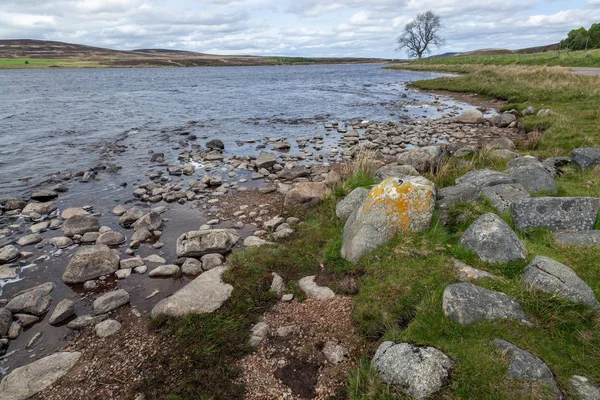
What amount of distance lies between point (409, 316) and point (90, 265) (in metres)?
7.74

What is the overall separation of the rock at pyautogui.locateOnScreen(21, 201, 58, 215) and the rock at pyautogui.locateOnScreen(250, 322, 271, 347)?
34.6 ft

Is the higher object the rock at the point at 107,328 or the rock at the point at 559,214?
the rock at the point at 559,214

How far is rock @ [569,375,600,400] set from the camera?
3.98 metres

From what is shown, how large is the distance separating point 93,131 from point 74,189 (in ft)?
46.2

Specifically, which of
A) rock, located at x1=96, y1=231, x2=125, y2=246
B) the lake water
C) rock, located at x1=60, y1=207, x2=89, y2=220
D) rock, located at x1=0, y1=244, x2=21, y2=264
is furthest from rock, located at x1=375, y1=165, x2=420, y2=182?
rock, located at x1=0, y1=244, x2=21, y2=264

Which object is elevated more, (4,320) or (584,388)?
(584,388)

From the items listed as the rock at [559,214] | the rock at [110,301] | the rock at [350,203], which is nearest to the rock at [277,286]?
the rock at [350,203]

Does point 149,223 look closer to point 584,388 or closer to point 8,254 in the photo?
point 8,254

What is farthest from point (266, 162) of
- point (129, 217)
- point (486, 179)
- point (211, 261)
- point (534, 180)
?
point (534, 180)

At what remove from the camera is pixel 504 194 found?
8656 mm

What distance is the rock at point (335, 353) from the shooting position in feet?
18.0

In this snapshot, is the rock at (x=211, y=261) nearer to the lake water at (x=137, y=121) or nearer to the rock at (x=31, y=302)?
the rock at (x=31, y=302)

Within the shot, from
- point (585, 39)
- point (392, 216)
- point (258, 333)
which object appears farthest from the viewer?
point (585, 39)

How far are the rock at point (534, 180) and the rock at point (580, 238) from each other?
2.42 metres
